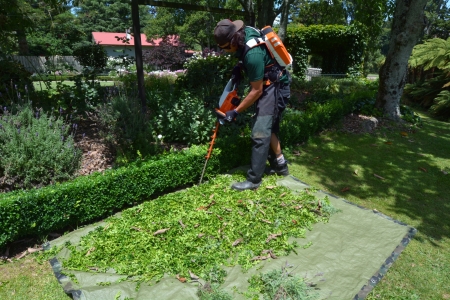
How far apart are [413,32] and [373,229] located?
6.76 m

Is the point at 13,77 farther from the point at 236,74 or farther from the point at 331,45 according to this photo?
the point at 331,45

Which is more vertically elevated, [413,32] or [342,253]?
[413,32]

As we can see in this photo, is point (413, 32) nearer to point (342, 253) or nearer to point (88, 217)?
point (342, 253)

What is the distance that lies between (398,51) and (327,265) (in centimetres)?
757

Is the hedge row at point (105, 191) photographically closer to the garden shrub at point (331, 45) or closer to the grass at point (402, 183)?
the grass at point (402, 183)

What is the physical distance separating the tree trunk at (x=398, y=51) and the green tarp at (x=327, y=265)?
620cm

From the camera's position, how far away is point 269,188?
4.30m

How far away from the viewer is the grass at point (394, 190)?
280cm

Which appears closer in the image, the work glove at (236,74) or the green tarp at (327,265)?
the green tarp at (327,265)

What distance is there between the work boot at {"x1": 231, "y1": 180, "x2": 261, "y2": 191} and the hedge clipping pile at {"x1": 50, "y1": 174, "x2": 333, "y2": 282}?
0.08m

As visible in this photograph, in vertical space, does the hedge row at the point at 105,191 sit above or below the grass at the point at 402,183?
above

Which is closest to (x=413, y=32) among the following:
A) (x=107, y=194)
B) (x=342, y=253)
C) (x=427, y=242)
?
(x=427, y=242)

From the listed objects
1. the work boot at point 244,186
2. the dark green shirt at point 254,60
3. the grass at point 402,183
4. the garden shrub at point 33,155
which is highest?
the dark green shirt at point 254,60

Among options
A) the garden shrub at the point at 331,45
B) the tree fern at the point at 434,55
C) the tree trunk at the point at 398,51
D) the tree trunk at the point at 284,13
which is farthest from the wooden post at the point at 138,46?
the garden shrub at the point at 331,45
